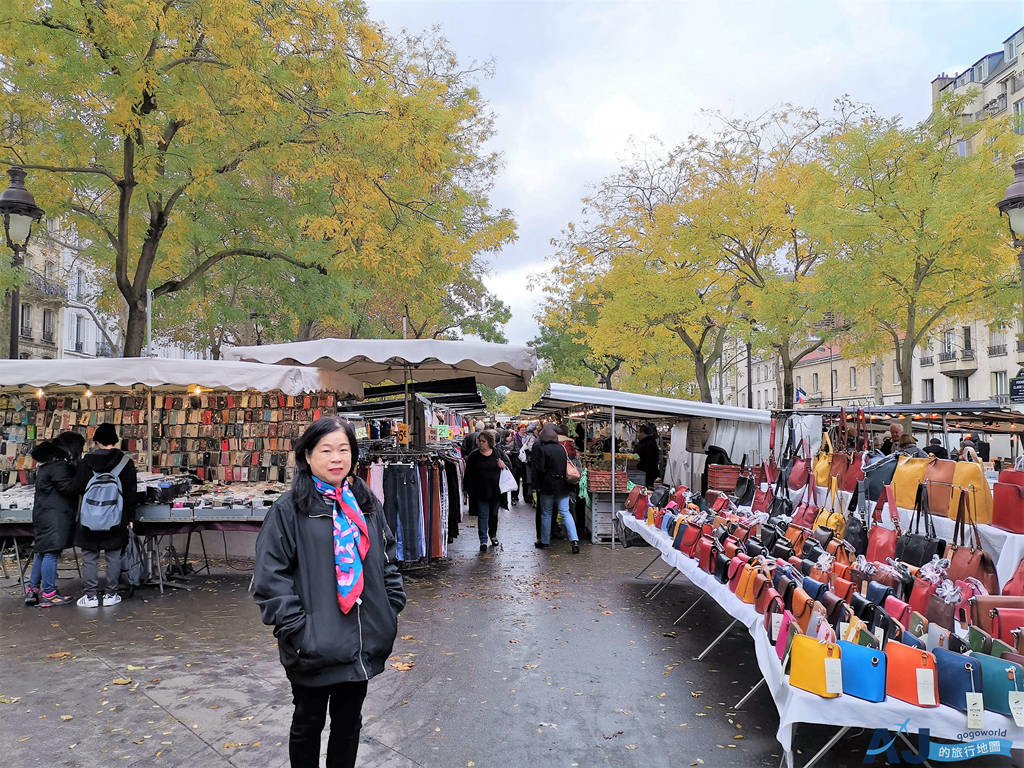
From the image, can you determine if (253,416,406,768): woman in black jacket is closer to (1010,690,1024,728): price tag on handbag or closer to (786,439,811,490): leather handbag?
(1010,690,1024,728): price tag on handbag

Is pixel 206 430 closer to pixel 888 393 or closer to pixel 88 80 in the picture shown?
pixel 88 80

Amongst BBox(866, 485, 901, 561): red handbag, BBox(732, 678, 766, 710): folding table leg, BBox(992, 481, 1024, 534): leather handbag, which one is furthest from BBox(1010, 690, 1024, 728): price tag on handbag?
BBox(992, 481, 1024, 534): leather handbag

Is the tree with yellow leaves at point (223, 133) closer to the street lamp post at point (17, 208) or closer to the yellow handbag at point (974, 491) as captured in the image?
the street lamp post at point (17, 208)

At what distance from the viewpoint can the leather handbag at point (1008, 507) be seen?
5.06 m

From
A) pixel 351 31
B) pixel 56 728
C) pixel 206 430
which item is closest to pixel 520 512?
pixel 206 430

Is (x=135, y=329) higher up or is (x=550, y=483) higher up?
(x=135, y=329)

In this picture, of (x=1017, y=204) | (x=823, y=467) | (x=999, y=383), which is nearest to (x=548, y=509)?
(x=823, y=467)

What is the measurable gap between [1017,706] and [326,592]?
295 cm

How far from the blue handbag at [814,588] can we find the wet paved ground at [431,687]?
0.77 meters

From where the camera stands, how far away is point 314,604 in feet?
9.73

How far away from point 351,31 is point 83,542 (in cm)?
788

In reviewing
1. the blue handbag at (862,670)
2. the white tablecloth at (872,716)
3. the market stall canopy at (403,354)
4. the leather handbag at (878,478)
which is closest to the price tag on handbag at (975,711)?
the white tablecloth at (872,716)

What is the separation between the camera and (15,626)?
6.66 meters

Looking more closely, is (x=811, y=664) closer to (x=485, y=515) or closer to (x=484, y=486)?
(x=484, y=486)
